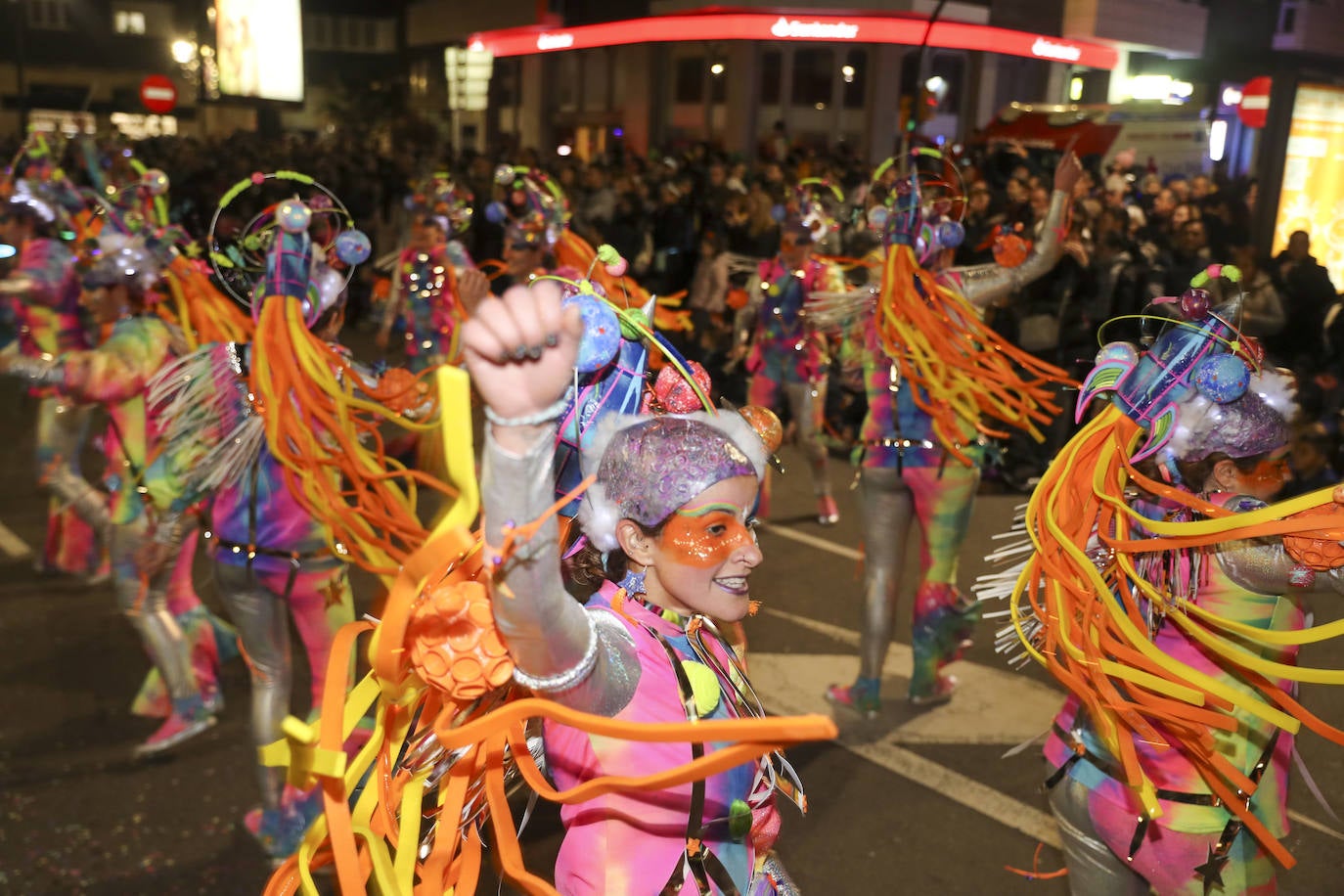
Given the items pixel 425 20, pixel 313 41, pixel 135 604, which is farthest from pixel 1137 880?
pixel 313 41

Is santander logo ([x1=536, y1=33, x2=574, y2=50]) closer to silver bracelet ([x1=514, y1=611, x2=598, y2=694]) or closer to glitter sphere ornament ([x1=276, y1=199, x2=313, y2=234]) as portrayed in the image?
glitter sphere ornament ([x1=276, y1=199, x2=313, y2=234])

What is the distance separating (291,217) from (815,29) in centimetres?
1487

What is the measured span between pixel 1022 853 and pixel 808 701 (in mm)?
1213

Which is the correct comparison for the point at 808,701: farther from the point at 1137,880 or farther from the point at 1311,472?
the point at 1311,472

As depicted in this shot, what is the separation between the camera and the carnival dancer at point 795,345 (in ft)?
22.7

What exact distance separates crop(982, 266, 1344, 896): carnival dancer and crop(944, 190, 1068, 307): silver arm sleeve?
1.98 meters

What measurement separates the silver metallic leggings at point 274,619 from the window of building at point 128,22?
48.7m

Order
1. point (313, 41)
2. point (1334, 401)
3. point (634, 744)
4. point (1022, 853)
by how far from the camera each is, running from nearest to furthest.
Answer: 1. point (634, 744)
2. point (1022, 853)
3. point (1334, 401)
4. point (313, 41)

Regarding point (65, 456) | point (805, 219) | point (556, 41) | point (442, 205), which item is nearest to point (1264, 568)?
point (805, 219)

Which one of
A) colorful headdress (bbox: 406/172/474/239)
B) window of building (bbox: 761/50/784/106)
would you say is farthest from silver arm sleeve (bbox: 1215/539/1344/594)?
window of building (bbox: 761/50/784/106)

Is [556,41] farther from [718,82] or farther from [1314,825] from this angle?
[1314,825]

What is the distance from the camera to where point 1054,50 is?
57.9 feet

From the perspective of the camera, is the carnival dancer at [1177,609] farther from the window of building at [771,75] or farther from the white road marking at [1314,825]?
the window of building at [771,75]

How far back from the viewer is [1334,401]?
6.80 meters
